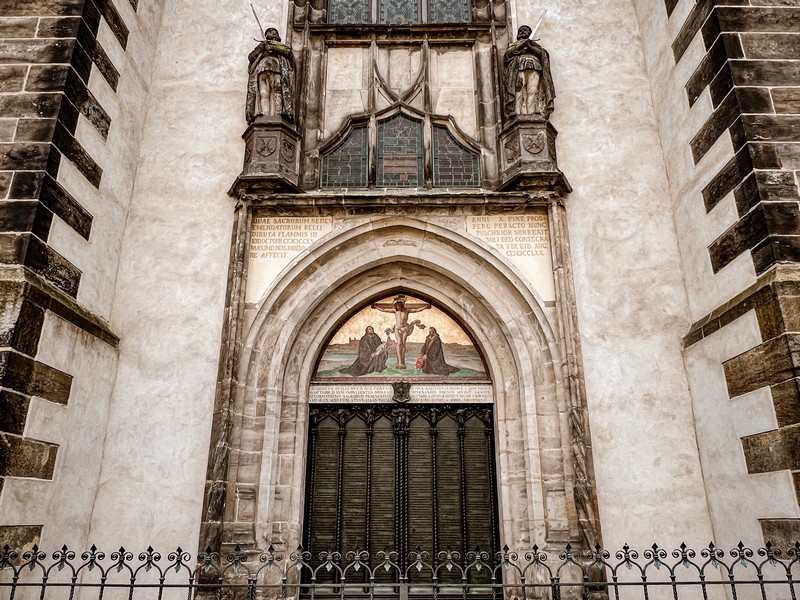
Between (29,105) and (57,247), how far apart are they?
1.52 meters

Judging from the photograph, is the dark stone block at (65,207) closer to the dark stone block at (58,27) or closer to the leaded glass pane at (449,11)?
the dark stone block at (58,27)

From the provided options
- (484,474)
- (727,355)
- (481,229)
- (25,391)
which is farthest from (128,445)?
(727,355)

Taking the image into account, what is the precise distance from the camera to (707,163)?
6.55 m

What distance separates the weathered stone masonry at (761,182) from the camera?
203 inches

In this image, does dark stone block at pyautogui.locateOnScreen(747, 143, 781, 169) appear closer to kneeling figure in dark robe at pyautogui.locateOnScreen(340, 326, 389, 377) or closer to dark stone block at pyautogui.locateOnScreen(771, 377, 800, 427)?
dark stone block at pyautogui.locateOnScreen(771, 377, 800, 427)

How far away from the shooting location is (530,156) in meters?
7.35

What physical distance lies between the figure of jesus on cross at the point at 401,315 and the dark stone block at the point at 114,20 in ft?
15.5

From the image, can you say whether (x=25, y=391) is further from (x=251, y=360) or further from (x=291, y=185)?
(x=291, y=185)

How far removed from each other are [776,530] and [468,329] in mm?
3839

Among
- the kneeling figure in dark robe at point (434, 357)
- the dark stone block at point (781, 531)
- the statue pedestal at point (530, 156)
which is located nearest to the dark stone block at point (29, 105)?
the kneeling figure in dark robe at point (434, 357)

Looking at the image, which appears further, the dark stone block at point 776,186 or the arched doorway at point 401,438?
the arched doorway at point 401,438

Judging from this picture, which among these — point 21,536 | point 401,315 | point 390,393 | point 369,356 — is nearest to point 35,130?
point 21,536

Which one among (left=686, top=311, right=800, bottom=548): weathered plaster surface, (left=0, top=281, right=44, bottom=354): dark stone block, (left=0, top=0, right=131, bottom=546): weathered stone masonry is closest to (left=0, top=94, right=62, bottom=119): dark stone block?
(left=0, top=0, right=131, bottom=546): weathered stone masonry

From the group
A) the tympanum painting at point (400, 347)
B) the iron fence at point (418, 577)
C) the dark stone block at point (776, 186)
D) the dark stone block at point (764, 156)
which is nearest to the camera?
the iron fence at point (418, 577)
